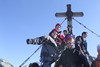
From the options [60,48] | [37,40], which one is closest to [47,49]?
[37,40]

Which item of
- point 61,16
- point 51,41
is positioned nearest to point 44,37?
point 51,41

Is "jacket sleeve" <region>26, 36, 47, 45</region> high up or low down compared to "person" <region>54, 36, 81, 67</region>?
up

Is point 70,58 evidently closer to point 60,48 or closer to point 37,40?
point 37,40

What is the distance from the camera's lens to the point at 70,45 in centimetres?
980

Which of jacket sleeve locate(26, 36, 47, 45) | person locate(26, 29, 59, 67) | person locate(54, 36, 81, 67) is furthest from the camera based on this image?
person locate(26, 29, 59, 67)

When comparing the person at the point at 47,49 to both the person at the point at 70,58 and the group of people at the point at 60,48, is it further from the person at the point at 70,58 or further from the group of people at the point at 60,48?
the person at the point at 70,58

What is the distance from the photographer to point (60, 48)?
1252 centimetres

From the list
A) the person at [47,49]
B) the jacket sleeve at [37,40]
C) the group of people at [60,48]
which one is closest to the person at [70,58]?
the group of people at [60,48]

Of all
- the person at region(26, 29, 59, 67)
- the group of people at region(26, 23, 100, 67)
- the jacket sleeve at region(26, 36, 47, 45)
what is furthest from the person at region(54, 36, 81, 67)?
the jacket sleeve at region(26, 36, 47, 45)

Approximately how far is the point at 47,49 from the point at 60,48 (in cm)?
103

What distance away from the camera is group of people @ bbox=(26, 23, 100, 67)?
9.84 metres

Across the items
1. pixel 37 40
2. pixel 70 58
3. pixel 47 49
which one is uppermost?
pixel 37 40

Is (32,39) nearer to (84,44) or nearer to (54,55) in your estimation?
(54,55)

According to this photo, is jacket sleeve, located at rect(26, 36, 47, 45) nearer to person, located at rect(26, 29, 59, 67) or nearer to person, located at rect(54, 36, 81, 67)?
person, located at rect(26, 29, 59, 67)
